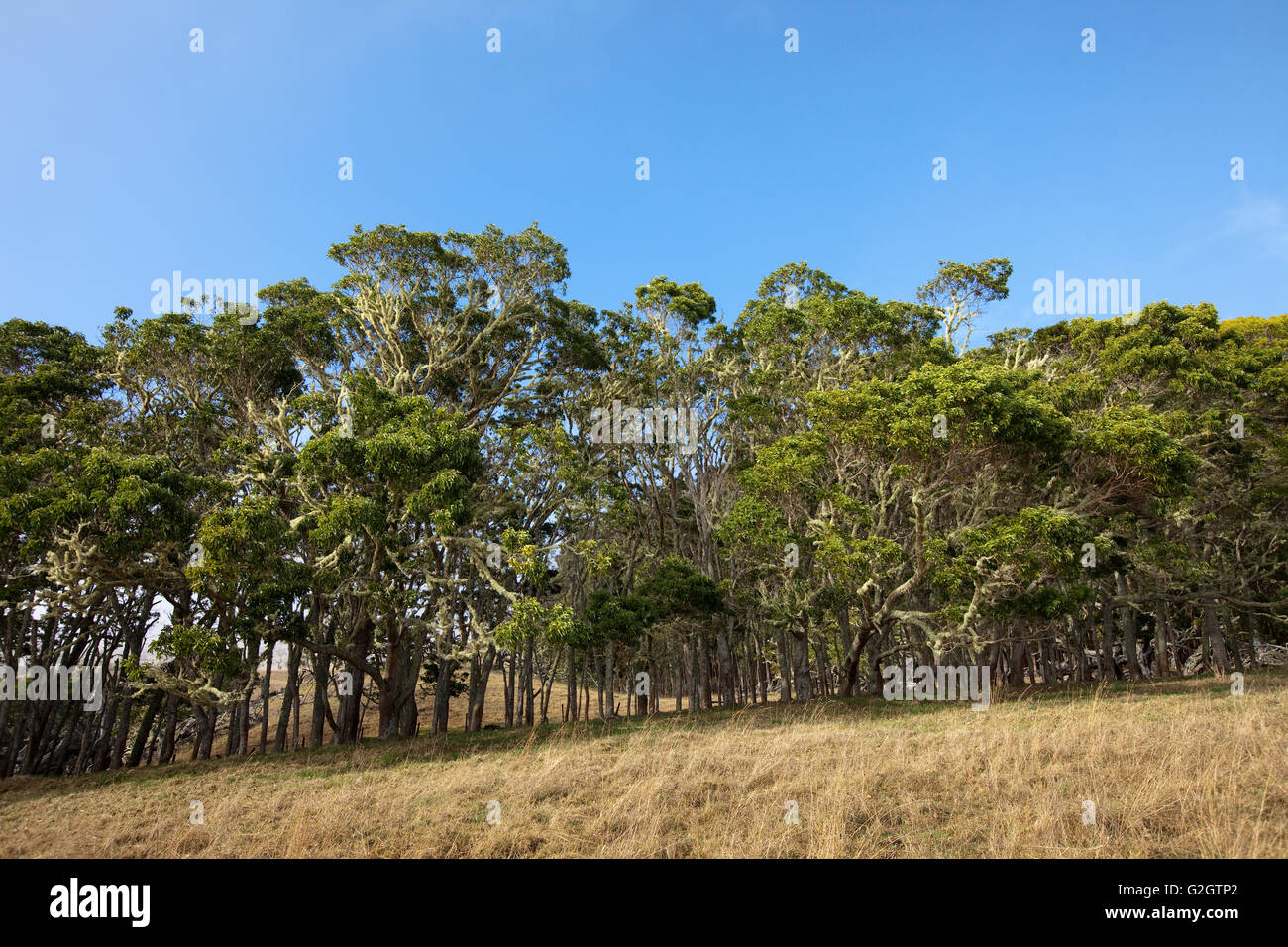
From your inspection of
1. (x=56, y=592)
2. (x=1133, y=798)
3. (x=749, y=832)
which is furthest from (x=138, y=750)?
(x=1133, y=798)

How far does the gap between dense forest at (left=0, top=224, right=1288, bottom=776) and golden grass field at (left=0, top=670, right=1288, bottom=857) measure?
266 cm

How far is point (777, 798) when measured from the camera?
7637mm

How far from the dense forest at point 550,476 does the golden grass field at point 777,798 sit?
266 cm

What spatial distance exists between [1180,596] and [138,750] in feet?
105

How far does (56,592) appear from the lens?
1384 cm

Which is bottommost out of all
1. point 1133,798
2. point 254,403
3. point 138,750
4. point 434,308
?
point 138,750

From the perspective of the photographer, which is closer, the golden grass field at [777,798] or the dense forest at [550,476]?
the golden grass field at [777,798]

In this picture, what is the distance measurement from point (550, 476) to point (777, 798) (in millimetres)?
10921

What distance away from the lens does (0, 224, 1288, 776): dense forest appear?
1332 cm

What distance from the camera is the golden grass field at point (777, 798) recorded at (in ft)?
19.8

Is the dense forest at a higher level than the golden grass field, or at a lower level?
higher
